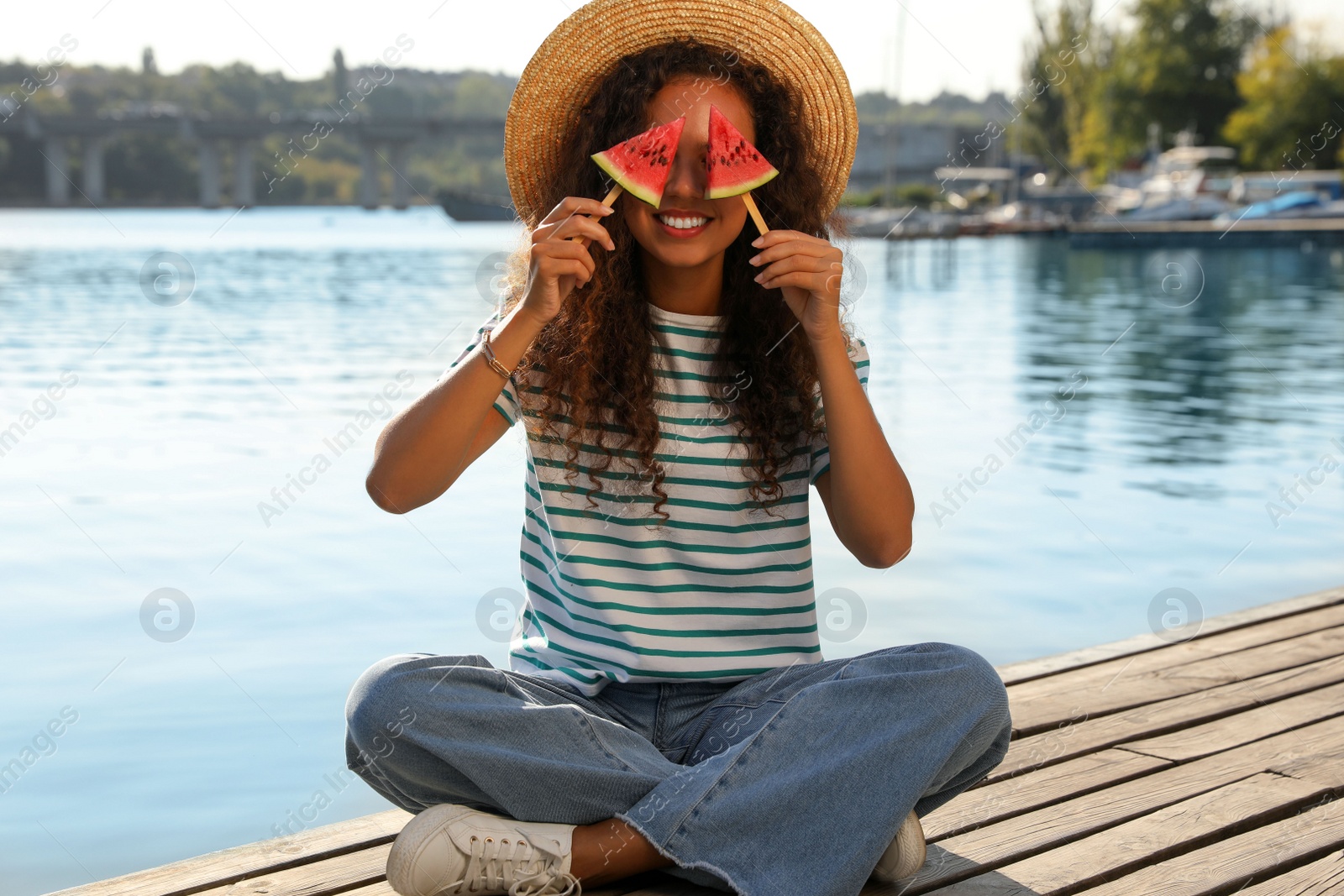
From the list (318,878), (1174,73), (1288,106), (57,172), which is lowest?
(318,878)

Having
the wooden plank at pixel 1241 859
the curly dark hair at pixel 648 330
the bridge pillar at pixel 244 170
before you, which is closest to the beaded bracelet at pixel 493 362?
the curly dark hair at pixel 648 330

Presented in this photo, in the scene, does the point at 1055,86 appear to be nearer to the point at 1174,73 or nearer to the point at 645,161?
A: the point at 1174,73

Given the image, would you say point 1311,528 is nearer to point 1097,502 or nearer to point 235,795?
point 1097,502

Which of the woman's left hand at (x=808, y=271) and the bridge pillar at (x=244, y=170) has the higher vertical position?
the bridge pillar at (x=244, y=170)

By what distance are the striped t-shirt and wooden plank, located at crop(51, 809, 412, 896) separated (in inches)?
19.1

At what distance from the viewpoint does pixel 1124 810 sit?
3.01 m

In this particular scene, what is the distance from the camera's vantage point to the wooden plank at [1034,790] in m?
2.98

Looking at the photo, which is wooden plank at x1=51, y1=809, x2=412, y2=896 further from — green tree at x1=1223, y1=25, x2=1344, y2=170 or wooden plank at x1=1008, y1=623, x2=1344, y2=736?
green tree at x1=1223, y1=25, x2=1344, y2=170

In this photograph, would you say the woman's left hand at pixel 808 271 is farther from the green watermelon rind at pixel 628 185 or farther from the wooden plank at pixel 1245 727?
the wooden plank at pixel 1245 727

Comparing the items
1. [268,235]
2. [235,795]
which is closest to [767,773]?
[235,795]

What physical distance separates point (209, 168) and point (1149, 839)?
4855 centimetres

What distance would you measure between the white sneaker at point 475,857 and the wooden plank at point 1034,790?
0.86 meters

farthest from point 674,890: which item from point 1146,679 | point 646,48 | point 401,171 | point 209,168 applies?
point 401,171

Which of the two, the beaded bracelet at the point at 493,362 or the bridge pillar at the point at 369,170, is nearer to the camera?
the beaded bracelet at the point at 493,362
